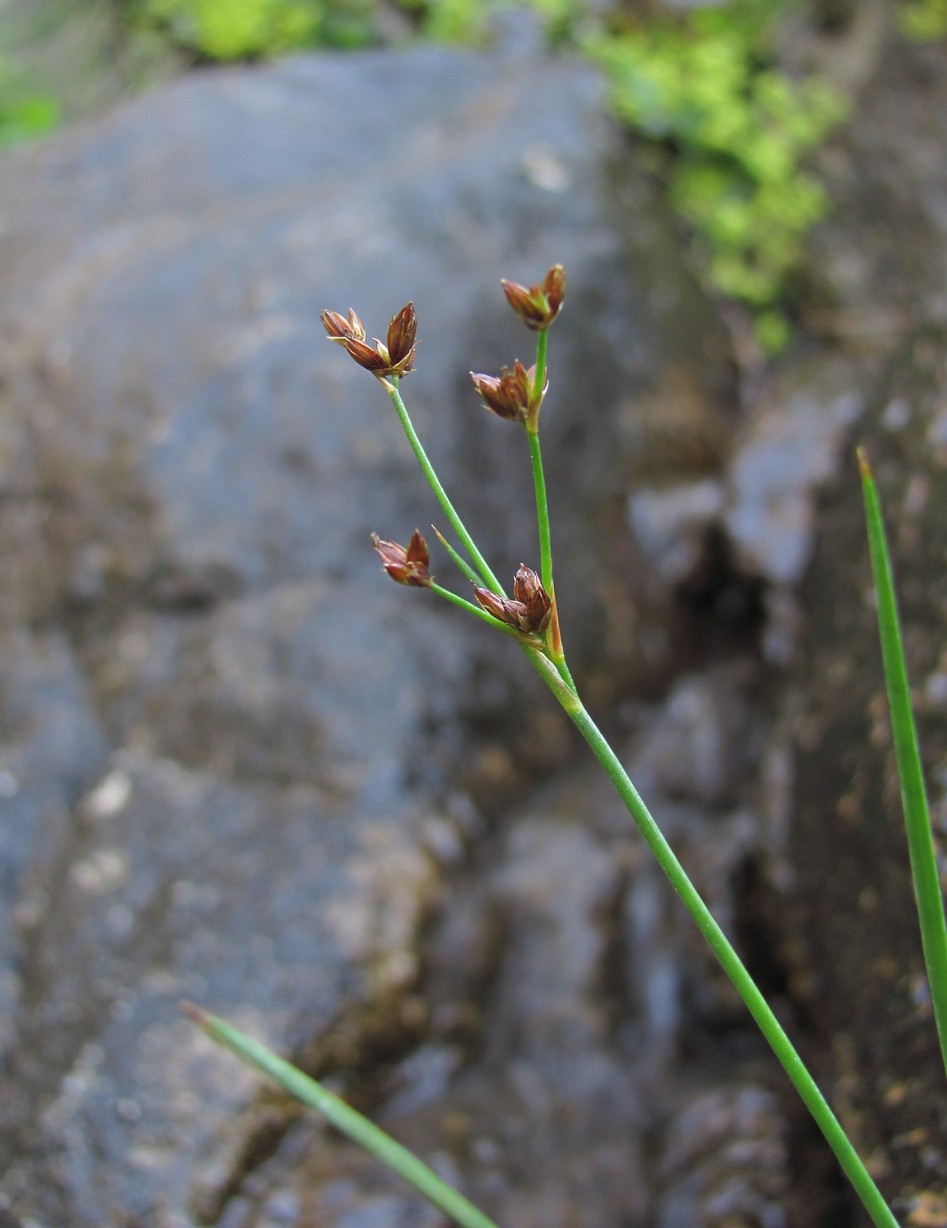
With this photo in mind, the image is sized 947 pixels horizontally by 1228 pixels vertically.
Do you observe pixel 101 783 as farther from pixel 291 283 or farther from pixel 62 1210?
pixel 291 283

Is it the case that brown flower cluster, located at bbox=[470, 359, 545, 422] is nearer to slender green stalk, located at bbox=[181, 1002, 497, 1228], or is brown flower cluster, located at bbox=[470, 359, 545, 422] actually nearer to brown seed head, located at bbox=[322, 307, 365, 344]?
brown seed head, located at bbox=[322, 307, 365, 344]

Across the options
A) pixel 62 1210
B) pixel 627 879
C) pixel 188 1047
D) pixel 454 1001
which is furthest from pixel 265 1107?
pixel 627 879

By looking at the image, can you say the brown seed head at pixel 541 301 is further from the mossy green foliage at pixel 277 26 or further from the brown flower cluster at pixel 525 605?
the mossy green foliage at pixel 277 26

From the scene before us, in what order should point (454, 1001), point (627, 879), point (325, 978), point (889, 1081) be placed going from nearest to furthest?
1. point (889, 1081)
2. point (325, 978)
3. point (454, 1001)
4. point (627, 879)

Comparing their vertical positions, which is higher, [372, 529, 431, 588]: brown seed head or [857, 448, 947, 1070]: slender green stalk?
[372, 529, 431, 588]: brown seed head

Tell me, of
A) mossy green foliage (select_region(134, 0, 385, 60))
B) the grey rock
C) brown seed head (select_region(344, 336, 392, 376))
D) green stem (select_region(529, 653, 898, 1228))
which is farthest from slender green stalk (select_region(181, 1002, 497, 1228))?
mossy green foliage (select_region(134, 0, 385, 60))

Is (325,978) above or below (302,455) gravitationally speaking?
below
